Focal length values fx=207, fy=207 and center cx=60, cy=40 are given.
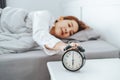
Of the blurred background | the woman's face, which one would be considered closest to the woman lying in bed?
the woman's face

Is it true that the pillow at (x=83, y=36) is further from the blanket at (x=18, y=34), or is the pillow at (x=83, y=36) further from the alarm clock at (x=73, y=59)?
the alarm clock at (x=73, y=59)

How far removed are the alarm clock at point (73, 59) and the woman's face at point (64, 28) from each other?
1.81ft

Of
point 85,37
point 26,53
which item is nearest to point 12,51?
point 26,53

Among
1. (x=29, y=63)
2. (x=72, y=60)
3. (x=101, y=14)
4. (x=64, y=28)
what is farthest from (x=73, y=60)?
(x=101, y=14)

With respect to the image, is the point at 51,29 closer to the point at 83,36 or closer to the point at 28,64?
the point at 83,36

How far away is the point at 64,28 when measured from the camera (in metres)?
1.38

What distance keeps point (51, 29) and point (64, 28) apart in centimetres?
9

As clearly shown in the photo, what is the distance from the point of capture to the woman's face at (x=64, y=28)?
139 centimetres

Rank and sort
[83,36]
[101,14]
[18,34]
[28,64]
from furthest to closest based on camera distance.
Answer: [101,14]
[83,36]
[18,34]
[28,64]

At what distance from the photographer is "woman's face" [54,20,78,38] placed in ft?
4.55

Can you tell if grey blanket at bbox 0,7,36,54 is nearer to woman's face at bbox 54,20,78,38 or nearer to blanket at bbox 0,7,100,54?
blanket at bbox 0,7,100,54

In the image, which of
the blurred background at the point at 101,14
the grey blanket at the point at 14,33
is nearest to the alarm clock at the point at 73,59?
the grey blanket at the point at 14,33

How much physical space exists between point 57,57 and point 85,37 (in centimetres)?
40

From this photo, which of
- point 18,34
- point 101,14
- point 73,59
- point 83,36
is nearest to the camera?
point 73,59
